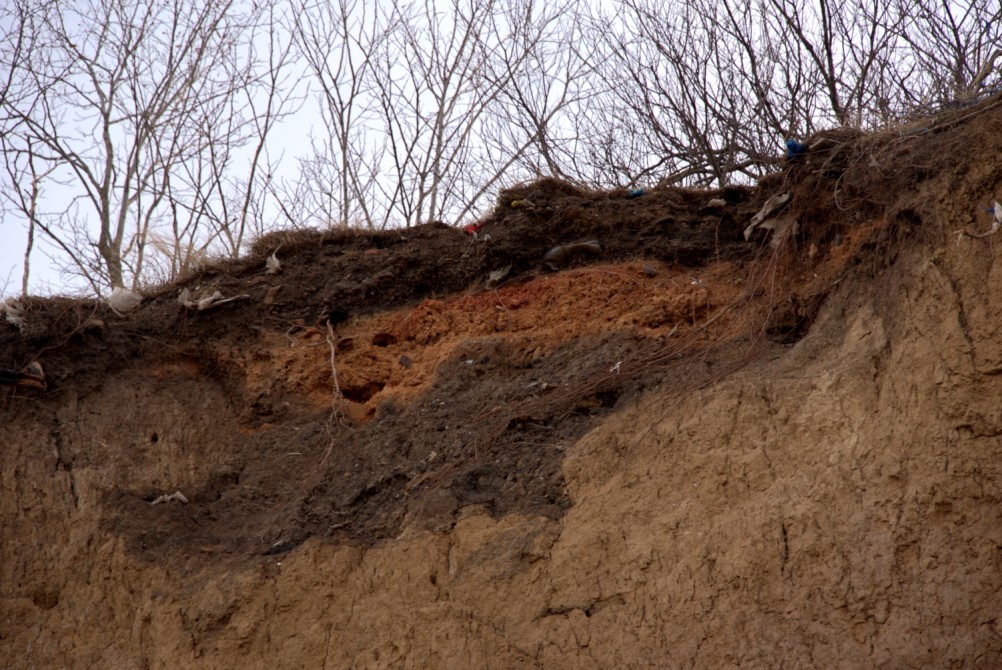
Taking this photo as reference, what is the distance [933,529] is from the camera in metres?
4.25

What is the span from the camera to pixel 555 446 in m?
5.62

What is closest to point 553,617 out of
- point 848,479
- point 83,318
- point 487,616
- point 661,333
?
point 487,616

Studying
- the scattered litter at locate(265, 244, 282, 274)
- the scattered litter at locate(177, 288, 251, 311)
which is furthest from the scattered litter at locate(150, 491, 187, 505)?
the scattered litter at locate(265, 244, 282, 274)

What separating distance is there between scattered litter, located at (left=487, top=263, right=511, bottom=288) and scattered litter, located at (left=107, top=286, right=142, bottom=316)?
2832 millimetres

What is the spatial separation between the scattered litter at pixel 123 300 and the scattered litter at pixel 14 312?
2.06ft

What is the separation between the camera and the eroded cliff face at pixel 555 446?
14.6 feet

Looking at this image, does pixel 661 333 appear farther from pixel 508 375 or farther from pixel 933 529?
pixel 933 529

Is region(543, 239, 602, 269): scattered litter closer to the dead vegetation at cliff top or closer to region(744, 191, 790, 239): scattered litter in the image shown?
the dead vegetation at cliff top

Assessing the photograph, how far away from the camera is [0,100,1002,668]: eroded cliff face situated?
444 centimetres

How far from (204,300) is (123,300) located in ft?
2.35

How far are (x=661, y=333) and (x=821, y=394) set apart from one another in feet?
4.77

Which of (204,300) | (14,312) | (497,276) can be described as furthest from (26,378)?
(497,276)

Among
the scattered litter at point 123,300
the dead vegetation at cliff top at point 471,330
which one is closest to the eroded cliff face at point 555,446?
the dead vegetation at cliff top at point 471,330

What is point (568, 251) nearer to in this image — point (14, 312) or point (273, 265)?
point (273, 265)
